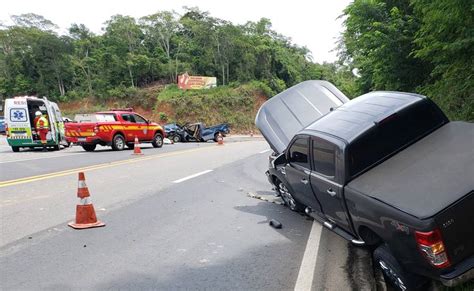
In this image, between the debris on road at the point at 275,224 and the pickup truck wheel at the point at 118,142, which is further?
the pickup truck wheel at the point at 118,142

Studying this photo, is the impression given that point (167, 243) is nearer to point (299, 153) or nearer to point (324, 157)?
point (299, 153)

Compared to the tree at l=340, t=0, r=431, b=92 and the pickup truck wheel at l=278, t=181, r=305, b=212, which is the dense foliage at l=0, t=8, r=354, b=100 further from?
the pickup truck wheel at l=278, t=181, r=305, b=212

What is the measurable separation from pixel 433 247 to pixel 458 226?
0.27 metres

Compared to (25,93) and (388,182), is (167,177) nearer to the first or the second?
(388,182)

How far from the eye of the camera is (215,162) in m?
15.2

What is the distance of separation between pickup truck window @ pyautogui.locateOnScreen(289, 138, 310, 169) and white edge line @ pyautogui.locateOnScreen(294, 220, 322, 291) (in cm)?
100

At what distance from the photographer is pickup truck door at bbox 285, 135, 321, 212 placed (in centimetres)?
555

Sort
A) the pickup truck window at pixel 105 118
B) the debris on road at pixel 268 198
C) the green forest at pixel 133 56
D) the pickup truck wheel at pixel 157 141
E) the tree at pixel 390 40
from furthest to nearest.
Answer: the green forest at pixel 133 56
the pickup truck wheel at pixel 157 141
the pickup truck window at pixel 105 118
the tree at pixel 390 40
the debris on road at pixel 268 198

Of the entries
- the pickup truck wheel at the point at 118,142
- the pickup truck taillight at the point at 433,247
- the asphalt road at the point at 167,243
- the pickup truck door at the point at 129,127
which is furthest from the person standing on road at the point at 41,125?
the pickup truck taillight at the point at 433,247

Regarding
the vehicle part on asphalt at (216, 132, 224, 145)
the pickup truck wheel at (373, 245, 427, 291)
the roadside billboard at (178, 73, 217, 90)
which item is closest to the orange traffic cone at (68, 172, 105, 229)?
the pickup truck wheel at (373, 245, 427, 291)

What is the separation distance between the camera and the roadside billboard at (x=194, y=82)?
58.4m

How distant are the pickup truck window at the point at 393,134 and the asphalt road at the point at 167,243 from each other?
1.21m

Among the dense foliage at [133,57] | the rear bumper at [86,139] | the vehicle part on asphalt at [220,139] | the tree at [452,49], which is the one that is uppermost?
the dense foliage at [133,57]

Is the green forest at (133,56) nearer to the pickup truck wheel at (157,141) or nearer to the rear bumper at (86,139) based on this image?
the pickup truck wheel at (157,141)
